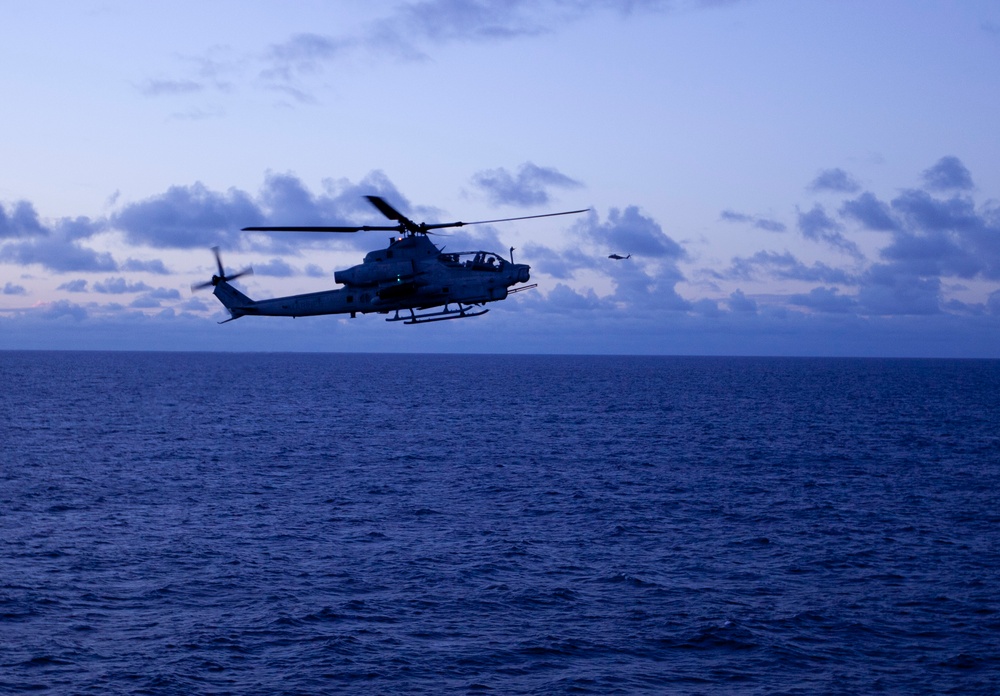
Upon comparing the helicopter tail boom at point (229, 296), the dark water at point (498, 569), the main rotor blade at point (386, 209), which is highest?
the main rotor blade at point (386, 209)

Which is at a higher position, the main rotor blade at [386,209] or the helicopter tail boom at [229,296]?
→ the main rotor blade at [386,209]

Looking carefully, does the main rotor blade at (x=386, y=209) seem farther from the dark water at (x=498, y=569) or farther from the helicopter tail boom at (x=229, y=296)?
the dark water at (x=498, y=569)

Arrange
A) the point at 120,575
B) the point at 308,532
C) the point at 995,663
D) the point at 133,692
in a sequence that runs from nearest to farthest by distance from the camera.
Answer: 1. the point at 133,692
2. the point at 995,663
3. the point at 120,575
4. the point at 308,532

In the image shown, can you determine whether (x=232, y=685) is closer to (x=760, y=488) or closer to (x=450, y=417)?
(x=760, y=488)

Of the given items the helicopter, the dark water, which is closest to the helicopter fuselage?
the helicopter

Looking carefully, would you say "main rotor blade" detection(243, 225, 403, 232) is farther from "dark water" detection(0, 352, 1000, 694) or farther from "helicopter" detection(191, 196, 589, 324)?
"dark water" detection(0, 352, 1000, 694)

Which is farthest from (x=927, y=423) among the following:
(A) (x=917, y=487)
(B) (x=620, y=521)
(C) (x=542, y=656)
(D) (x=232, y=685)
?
(D) (x=232, y=685)

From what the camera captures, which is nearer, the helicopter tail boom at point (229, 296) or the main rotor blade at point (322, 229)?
the main rotor blade at point (322, 229)

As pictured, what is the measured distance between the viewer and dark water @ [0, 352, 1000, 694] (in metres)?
39.2

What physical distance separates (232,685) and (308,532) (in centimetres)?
2337

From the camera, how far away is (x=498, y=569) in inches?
2047

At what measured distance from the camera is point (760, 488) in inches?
3041

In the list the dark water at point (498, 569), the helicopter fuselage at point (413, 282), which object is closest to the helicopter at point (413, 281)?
the helicopter fuselage at point (413, 282)

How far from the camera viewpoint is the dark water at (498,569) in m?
39.2
